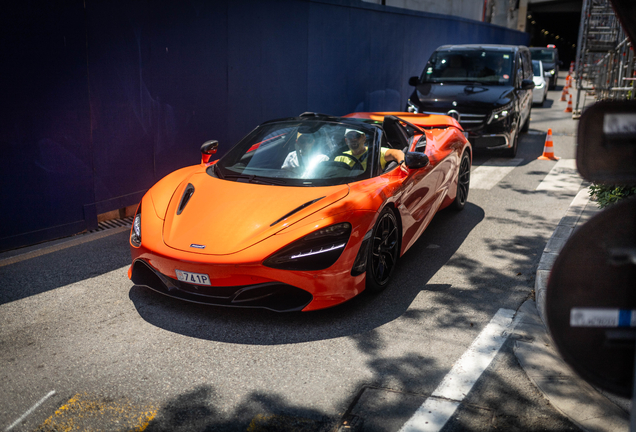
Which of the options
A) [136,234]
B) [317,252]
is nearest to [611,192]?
Answer: [317,252]

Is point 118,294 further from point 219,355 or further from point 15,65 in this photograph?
point 15,65

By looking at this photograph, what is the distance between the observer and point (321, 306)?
4148mm

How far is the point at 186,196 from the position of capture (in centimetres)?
483

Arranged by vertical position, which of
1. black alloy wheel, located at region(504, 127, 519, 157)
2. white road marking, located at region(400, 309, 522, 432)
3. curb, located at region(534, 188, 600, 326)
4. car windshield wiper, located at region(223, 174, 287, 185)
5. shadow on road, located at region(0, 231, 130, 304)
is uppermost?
car windshield wiper, located at region(223, 174, 287, 185)

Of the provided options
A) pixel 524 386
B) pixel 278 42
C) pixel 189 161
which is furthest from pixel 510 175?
pixel 524 386

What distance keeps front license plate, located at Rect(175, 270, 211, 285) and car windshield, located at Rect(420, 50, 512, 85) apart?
29.9 feet

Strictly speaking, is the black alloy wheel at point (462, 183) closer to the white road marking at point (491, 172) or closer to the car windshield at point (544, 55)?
the white road marking at point (491, 172)

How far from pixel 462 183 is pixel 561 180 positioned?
2733 millimetres

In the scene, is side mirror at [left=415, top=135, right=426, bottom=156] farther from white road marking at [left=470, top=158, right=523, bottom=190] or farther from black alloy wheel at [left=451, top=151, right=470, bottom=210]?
white road marking at [left=470, top=158, right=523, bottom=190]

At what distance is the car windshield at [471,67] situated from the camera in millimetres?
11719

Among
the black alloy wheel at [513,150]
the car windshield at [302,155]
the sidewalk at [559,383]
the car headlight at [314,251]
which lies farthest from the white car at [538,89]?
the car headlight at [314,251]

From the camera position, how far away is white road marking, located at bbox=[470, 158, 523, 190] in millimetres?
9133

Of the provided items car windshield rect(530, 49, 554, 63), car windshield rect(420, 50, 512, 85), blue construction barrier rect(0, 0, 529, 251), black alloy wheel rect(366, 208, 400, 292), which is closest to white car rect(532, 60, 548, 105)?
car windshield rect(530, 49, 554, 63)

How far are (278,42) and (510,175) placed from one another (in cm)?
444
